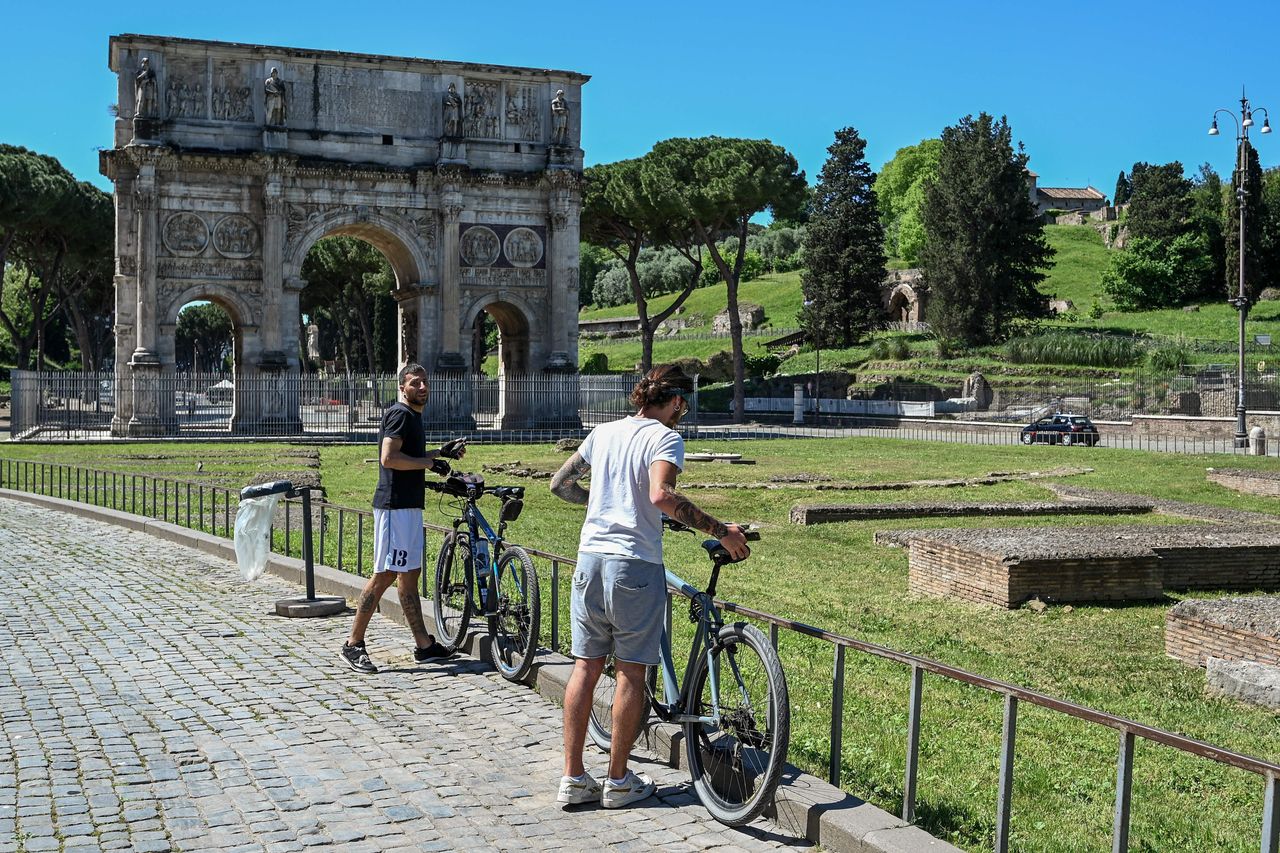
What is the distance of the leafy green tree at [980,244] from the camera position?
5816cm

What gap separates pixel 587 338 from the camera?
95.9 meters

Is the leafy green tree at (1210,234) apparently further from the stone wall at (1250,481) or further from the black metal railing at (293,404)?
the stone wall at (1250,481)

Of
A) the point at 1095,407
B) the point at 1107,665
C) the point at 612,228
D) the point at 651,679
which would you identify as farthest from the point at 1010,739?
the point at 612,228

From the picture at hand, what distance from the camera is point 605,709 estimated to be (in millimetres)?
Result: 6156

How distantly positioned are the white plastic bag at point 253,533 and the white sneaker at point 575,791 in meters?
4.76

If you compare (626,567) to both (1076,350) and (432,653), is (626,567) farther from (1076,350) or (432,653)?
(1076,350)

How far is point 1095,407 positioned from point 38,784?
1764 inches

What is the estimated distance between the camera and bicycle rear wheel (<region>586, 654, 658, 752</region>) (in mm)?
5723

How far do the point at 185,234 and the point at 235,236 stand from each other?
136cm

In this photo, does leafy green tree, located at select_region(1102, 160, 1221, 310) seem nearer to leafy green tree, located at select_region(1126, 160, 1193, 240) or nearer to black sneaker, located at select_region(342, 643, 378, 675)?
leafy green tree, located at select_region(1126, 160, 1193, 240)

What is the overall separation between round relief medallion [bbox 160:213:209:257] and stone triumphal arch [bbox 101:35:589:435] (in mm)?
40

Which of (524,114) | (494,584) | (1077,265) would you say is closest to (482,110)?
(524,114)

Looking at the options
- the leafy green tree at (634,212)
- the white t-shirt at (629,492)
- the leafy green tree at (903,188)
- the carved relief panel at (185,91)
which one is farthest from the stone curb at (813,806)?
the leafy green tree at (903,188)

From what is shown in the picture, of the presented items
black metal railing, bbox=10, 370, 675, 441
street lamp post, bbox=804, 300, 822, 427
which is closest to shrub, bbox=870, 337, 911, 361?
street lamp post, bbox=804, 300, 822, 427
